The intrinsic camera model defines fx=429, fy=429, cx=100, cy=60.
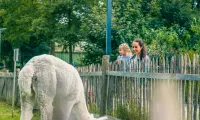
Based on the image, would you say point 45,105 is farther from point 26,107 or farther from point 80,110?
point 80,110

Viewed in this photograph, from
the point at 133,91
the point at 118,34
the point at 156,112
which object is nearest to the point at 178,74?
the point at 156,112

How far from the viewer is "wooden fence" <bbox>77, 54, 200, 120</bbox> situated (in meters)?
6.81

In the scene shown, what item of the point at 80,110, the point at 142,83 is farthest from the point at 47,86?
the point at 142,83

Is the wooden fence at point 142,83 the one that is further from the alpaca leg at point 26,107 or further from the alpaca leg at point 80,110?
the alpaca leg at point 26,107

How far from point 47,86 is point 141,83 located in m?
3.57

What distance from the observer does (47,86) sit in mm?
4855

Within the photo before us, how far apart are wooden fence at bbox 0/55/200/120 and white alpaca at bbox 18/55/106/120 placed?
2.32m

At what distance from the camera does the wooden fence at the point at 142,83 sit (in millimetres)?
6809

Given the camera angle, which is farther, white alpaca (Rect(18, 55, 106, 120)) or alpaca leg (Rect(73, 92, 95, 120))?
alpaca leg (Rect(73, 92, 95, 120))

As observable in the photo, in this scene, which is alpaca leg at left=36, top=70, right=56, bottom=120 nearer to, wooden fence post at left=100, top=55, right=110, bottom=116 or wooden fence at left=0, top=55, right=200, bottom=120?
wooden fence at left=0, top=55, right=200, bottom=120

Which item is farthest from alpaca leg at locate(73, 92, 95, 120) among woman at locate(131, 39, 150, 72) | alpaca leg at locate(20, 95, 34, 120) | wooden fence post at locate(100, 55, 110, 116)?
wooden fence post at locate(100, 55, 110, 116)

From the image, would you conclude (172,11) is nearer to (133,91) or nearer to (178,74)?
(133,91)

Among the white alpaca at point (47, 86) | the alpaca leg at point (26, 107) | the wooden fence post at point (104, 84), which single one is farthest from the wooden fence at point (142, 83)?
the alpaca leg at point (26, 107)

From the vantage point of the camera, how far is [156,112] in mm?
7750
